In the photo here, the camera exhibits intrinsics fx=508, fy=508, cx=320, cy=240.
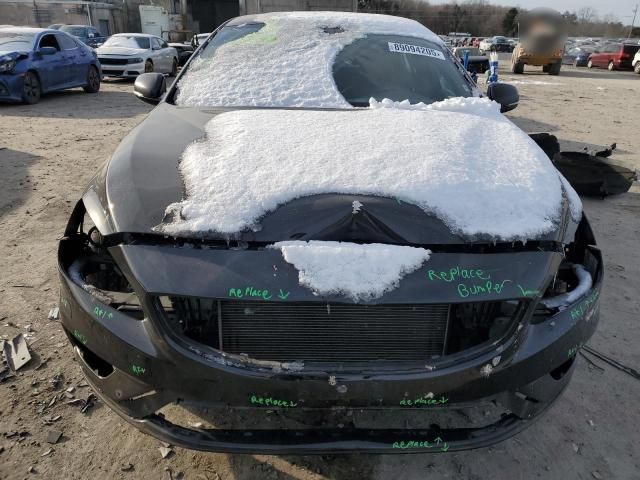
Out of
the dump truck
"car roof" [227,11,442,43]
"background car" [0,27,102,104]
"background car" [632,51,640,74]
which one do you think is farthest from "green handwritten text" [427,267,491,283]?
"background car" [632,51,640,74]

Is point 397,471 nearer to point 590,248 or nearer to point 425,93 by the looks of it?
point 590,248

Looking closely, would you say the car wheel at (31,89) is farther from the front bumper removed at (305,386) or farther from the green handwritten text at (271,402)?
the green handwritten text at (271,402)

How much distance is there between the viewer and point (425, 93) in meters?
3.18

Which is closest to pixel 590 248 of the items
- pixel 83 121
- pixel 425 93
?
pixel 425 93

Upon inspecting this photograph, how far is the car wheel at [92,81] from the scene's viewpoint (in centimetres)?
1136

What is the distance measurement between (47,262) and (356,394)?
2774mm

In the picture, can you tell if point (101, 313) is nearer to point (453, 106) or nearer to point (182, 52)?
point (453, 106)

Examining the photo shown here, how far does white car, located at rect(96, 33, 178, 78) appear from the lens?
13.6 m

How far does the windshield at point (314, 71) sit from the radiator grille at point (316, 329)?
1.61 metres

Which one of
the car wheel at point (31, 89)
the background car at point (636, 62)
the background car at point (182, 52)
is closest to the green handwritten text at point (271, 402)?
the car wheel at point (31, 89)

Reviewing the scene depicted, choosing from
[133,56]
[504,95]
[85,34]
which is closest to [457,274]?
[504,95]

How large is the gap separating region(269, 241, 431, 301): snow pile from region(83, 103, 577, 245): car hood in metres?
0.07

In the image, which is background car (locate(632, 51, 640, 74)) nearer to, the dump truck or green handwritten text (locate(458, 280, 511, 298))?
the dump truck

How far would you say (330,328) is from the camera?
165cm
